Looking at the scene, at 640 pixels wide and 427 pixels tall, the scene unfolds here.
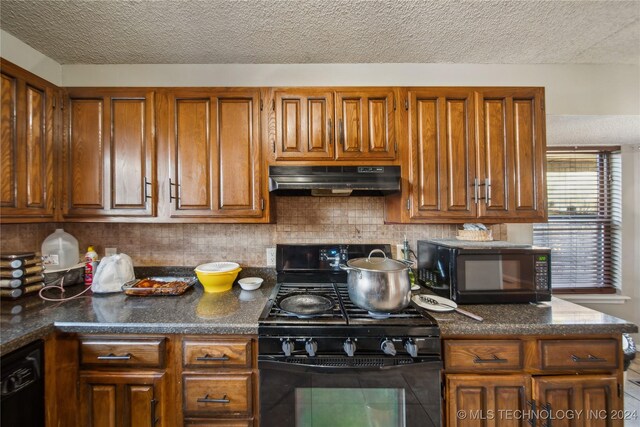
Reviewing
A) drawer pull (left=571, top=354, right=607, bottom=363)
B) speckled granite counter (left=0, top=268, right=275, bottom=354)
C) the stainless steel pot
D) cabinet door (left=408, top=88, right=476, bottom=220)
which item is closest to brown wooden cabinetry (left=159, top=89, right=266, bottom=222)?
speckled granite counter (left=0, top=268, right=275, bottom=354)

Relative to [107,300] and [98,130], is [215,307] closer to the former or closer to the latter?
[107,300]

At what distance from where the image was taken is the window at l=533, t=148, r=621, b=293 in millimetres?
2748

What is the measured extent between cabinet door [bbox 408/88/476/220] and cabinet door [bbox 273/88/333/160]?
1.78 feet

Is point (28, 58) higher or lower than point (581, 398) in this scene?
higher

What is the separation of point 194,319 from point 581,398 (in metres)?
1.83

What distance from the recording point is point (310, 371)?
1.12m

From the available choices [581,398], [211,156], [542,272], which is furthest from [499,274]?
[211,156]

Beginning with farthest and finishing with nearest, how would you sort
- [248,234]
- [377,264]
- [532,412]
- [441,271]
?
[248,234] < [441,271] < [377,264] < [532,412]

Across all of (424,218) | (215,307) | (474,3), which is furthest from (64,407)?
(474,3)

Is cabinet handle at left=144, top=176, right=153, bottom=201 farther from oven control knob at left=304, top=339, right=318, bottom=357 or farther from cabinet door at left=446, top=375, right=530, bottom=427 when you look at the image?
cabinet door at left=446, top=375, right=530, bottom=427

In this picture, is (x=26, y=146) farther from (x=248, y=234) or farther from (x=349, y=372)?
(x=349, y=372)

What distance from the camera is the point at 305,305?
1337 millimetres

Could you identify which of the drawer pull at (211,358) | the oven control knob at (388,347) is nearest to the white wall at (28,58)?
the drawer pull at (211,358)

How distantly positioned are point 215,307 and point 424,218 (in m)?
1.34
